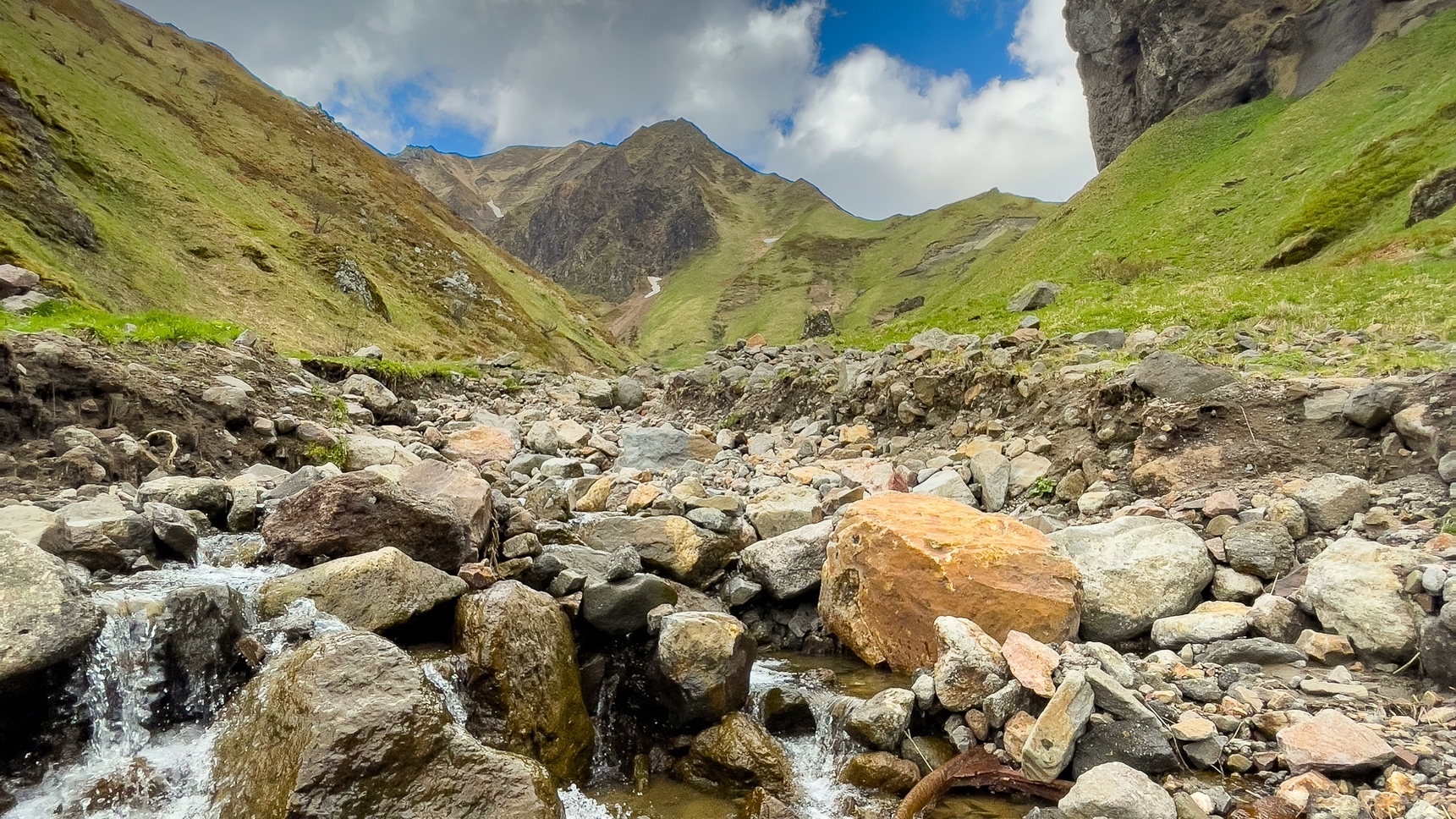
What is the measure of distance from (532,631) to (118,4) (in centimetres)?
7614

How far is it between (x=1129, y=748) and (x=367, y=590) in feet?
20.2

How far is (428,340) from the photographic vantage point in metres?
37.2

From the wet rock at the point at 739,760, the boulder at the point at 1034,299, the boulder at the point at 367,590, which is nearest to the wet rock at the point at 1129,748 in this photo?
the wet rock at the point at 739,760

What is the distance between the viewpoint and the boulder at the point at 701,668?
574 centimetres

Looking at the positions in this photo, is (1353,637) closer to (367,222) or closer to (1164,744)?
(1164,744)

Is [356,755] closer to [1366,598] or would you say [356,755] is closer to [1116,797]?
[1116,797]

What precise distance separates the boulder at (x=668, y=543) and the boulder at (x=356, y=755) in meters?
3.99

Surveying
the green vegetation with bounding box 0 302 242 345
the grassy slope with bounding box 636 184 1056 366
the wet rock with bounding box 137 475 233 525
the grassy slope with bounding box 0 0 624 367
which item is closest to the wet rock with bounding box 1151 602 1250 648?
the wet rock with bounding box 137 475 233 525

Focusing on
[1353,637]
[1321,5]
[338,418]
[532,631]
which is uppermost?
[1321,5]

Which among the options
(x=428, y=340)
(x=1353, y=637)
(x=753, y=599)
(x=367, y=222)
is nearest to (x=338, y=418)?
(x=753, y=599)

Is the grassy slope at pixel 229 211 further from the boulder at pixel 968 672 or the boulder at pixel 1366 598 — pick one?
the boulder at pixel 1366 598

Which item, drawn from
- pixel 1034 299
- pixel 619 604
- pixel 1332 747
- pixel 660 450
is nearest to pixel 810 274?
pixel 1034 299

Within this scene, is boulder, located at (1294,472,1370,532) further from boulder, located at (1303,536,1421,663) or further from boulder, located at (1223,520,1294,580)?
boulder, located at (1303,536,1421,663)

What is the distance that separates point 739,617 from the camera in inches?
320
